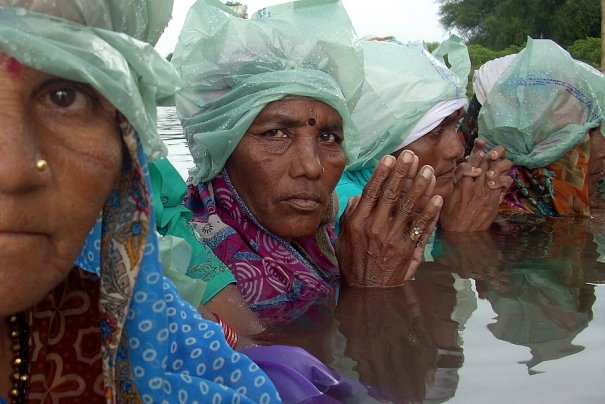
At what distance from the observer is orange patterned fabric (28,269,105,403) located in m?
1.78

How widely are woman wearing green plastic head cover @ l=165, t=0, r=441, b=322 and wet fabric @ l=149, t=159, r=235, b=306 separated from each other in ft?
1.21

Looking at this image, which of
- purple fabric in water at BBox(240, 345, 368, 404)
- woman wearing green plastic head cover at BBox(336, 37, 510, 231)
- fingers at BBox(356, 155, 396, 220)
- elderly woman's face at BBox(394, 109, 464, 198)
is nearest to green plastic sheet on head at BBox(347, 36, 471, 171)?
woman wearing green plastic head cover at BBox(336, 37, 510, 231)

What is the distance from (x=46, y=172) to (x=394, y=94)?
3.85 m

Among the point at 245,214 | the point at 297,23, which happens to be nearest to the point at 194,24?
the point at 297,23

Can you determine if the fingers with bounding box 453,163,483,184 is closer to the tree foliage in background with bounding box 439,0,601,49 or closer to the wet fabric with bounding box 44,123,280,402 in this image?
the wet fabric with bounding box 44,123,280,402

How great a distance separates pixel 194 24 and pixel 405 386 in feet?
6.43

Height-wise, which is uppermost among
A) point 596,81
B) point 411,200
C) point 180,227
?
point 180,227

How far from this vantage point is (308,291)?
12.7 feet

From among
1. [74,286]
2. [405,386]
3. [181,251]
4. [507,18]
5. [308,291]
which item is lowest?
[507,18]

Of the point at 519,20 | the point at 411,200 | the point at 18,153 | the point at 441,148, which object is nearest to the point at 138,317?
the point at 18,153

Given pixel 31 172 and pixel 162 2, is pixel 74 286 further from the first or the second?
pixel 162 2

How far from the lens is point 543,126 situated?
6.07m

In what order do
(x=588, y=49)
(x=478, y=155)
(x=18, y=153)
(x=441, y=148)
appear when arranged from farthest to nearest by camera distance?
(x=588, y=49), (x=478, y=155), (x=441, y=148), (x=18, y=153)

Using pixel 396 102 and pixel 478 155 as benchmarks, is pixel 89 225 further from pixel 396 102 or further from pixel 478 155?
pixel 478 155
